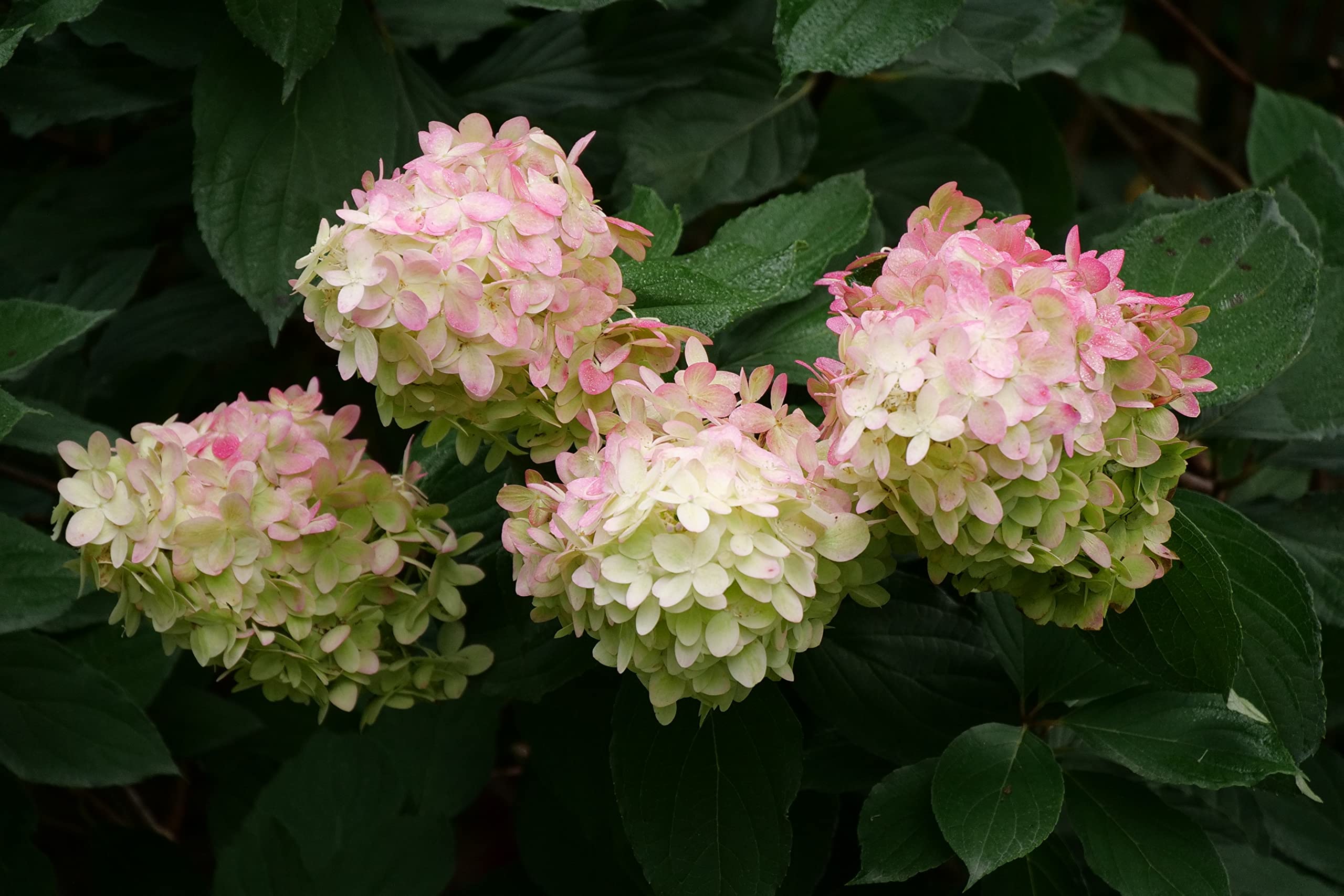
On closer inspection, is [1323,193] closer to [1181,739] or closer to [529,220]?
[1181,739]

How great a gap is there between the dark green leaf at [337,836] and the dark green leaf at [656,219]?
55cm

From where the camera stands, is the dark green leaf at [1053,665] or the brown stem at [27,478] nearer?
the dark green leaf at [1053,665]

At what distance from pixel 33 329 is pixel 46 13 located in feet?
0.78

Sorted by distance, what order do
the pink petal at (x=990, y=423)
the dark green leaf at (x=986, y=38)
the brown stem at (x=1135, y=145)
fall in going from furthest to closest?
the brown stem at (x=1135, y=145)
the dark green leaf at (x=986, y=38)
the pink petal at (x=990, y=423)

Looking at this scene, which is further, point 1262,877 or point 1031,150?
point 1031,150

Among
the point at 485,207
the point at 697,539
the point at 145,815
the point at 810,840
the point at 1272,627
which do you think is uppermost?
the point at 485,207

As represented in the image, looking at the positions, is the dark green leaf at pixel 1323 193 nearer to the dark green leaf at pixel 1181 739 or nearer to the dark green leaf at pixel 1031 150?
the dark green leaf at pixel 1031 150

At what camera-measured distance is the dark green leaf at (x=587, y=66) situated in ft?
3.78

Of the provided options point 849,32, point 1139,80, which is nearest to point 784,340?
point 849,32

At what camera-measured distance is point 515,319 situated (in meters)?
0.60

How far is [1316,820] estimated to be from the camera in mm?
1024

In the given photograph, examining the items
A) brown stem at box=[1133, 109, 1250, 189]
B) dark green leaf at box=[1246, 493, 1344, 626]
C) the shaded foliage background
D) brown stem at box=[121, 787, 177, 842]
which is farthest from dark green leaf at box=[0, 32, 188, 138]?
brown stem at box=[1133, 109, 1250, 189]

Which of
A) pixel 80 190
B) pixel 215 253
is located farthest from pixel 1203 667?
pixel 80 190

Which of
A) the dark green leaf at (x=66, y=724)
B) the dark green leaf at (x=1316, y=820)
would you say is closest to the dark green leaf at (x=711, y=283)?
the dark green leaf at (x=66, y=724)
